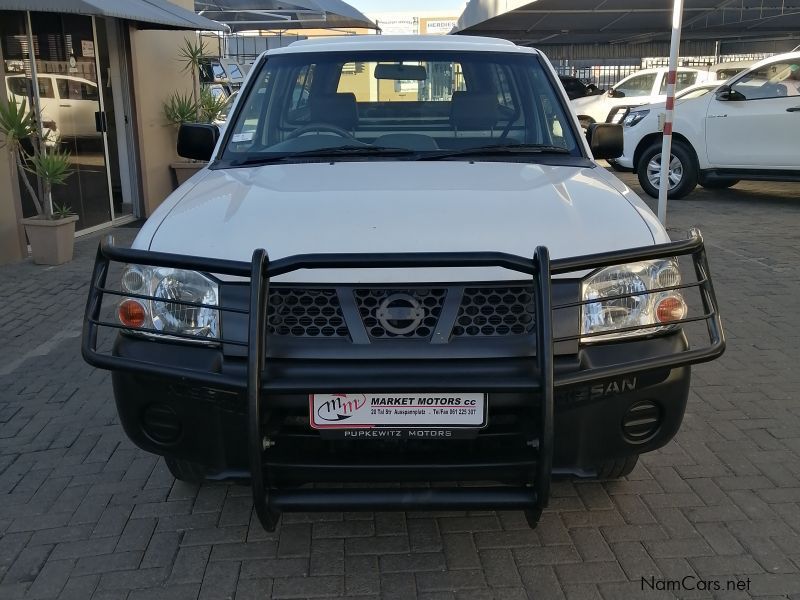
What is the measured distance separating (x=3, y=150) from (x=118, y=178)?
8.91 feet

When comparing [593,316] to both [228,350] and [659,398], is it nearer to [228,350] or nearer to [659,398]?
[659,398]

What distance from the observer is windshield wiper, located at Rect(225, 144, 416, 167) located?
363cm

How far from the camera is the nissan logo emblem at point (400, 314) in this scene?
2516 millimetres

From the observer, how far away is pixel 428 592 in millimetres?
2793

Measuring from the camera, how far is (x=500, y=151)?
12.0 ft

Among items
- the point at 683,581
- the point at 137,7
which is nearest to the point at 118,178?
the point at 137,7

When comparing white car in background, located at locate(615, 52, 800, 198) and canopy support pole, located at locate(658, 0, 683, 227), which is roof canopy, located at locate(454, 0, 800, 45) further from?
canopy support pole, located at locate(658, 0, 683, 227)

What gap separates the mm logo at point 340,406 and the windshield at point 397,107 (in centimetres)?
145

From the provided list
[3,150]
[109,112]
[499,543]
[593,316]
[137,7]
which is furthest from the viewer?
[109,112]

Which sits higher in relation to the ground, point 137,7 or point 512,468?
point 137,7

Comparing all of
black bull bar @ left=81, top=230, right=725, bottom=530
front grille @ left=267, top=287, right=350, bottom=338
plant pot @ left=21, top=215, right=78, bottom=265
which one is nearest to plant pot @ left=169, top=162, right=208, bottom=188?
plant pot @ left=21, top=215, right=78, bottom=265

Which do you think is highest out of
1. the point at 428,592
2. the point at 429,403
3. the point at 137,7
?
the point at 137,7

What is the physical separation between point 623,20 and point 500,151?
2291cm

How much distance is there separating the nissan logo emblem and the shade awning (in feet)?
18.2
